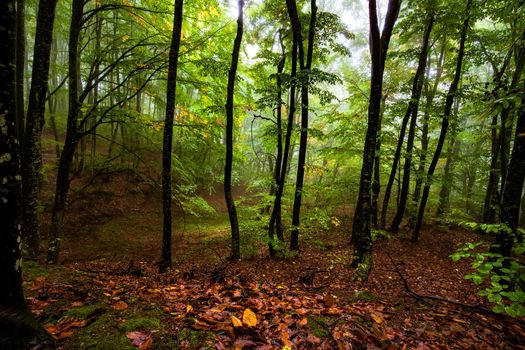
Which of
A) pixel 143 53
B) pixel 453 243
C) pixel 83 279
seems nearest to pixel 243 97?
pixel 143 53

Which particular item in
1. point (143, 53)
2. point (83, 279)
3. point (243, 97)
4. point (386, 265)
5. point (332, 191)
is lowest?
point (386, 265)

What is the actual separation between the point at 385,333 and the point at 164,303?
119 inches

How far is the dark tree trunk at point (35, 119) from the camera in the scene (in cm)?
611

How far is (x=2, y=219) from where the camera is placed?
201 cm

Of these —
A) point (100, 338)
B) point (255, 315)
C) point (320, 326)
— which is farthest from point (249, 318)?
point (100, 338)

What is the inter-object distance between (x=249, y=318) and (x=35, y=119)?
22.8ft

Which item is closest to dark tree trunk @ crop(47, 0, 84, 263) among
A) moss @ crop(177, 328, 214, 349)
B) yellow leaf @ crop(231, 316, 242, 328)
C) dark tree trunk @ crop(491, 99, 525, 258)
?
moss @ crop(177, 328, 214, 349)

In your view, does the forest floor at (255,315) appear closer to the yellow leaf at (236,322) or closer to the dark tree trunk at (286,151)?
the yellow leaf at (236,322)

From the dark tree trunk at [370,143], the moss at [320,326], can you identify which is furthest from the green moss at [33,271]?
the dark tree trunk at [370,143]

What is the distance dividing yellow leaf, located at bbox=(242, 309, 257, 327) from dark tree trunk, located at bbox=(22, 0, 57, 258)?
633 cm

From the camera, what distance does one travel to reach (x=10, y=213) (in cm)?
206

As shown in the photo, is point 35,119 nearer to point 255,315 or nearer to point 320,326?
point 255,315

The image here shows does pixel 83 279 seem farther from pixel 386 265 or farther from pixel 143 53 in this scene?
pixel 386 265

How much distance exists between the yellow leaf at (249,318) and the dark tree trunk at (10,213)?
6.41ft
